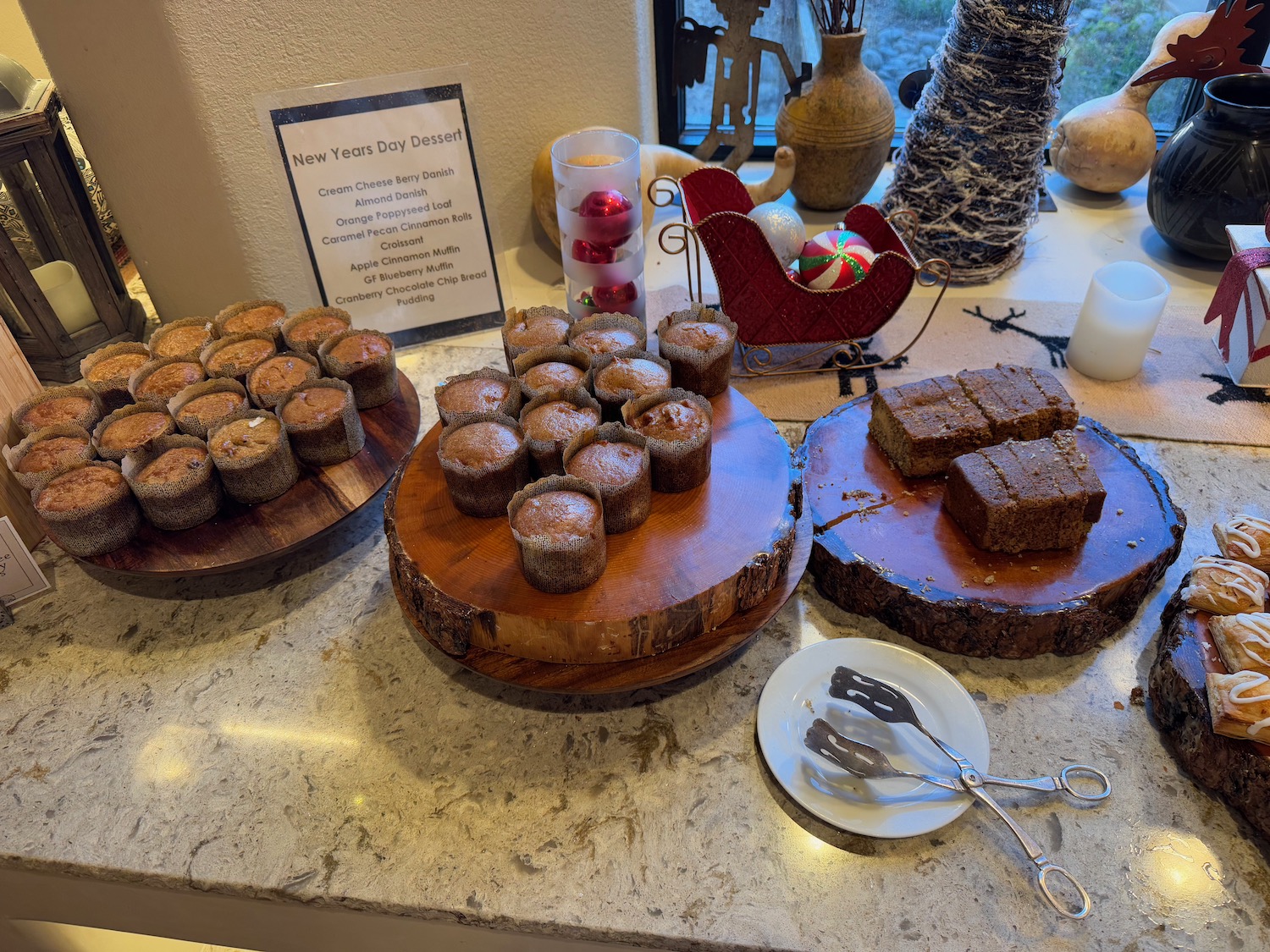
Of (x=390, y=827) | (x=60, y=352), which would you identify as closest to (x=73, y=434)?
(x=60, y=352)

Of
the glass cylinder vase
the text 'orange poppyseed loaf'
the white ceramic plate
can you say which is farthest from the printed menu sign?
the white ceramic plate

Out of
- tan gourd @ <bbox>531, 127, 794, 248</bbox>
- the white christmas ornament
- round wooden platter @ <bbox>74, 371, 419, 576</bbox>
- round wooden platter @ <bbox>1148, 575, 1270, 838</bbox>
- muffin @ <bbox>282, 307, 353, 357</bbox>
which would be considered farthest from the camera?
tan gourd @ <bbox>531, 127, 794, 248</bbox>

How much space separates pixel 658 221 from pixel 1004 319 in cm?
89

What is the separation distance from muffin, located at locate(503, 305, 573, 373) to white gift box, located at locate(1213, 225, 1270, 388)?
1.22m

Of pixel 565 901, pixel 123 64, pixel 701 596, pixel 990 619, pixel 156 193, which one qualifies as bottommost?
pixel 565 901

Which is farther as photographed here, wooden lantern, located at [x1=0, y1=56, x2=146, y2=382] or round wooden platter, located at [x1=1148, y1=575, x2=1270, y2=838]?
wooden lantern, located at [x1=0, y1=56, x2=146, y2=382]

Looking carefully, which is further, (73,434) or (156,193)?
(156,193)

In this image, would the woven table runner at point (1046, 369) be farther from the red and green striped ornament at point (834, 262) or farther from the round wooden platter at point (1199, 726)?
the round wooden platter at point (1199, 726)

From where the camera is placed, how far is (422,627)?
1.19 metres

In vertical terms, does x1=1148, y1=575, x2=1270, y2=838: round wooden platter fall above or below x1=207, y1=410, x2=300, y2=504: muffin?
below

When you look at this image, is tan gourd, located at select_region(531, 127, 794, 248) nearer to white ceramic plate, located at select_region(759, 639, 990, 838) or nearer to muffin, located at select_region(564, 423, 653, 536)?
muffin, located at select_region(564, 423, 653, 536)

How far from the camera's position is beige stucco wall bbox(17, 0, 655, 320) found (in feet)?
4.92

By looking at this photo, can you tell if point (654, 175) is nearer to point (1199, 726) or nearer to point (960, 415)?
point (960, 415)

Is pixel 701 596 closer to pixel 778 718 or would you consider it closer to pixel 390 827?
pixel 778 718
